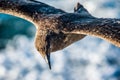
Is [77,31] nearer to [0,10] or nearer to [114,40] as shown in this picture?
[114,40]

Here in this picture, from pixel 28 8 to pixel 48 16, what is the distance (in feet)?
4.21

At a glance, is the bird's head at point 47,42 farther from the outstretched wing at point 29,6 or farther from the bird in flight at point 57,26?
the outstretched wing at point 29,6

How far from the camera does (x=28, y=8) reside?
54.6 ft

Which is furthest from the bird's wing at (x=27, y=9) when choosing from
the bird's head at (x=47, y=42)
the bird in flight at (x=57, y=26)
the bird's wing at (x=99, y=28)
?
the bird's wing at (x=99, y=28)

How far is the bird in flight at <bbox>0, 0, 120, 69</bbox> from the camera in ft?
44.3

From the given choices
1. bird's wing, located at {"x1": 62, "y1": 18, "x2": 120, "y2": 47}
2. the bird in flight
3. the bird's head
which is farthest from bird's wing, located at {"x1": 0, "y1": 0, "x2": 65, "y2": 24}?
bird's wing, located at {"x1": 62, "y1": 18, "x2": 120, "y2": 47}

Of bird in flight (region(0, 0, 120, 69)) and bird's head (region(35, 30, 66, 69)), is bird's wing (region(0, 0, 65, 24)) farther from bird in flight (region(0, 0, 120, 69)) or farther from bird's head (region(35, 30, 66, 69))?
bird's head (region(35, 30, 66, 69))

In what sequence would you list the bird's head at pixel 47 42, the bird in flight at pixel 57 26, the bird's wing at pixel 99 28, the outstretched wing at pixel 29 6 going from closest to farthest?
the bird's wing at pixel 99 28, the bird in flight at pixel 57 26, the bird's head at pixel 47 42, the outstretched wing at pixel 29 6

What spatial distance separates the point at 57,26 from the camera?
48.7ft

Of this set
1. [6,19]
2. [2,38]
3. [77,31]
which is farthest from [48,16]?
[2,38]

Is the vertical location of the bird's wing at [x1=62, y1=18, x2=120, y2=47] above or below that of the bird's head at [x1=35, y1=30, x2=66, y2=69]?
above

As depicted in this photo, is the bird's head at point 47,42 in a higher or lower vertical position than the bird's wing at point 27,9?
lower

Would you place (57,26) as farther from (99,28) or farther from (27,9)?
(27,9)

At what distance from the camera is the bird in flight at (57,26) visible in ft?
44.3
